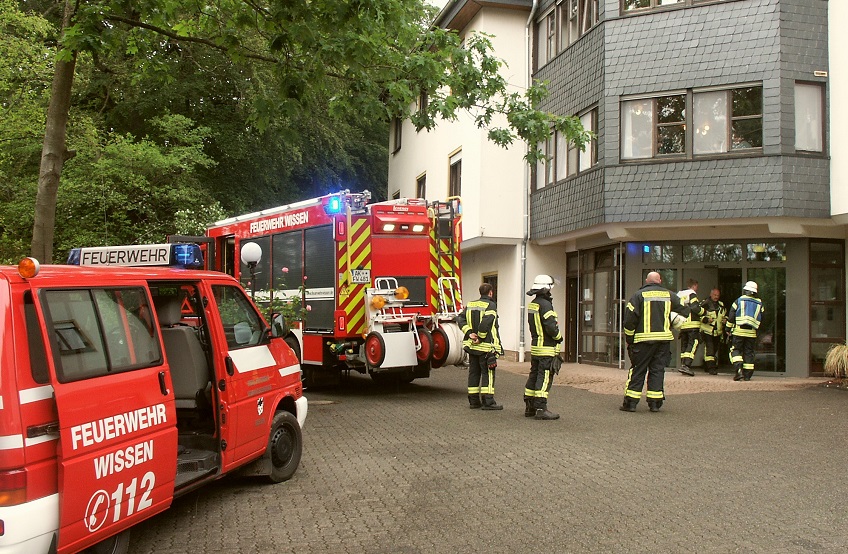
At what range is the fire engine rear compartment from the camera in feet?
17.8

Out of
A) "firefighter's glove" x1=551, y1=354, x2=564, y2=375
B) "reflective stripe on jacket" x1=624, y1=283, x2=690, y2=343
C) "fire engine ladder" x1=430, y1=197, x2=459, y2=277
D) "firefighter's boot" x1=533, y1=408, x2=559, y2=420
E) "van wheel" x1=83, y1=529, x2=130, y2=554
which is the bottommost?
"firefighter's boot" x1=533, y1=408, x2=559, y2=420

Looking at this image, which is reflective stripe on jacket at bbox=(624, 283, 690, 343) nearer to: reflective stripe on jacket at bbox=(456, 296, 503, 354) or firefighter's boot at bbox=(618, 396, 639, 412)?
firefighter's boot at bbox=(618, 396, 639, 412)

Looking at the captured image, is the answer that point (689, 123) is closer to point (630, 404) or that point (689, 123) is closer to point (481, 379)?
point (630, 404)

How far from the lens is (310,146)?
25.8 meters

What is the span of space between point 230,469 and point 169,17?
6276mm

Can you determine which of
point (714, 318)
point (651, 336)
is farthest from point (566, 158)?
point (651, 336)

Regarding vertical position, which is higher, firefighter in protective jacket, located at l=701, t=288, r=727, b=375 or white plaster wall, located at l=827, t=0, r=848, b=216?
white plaster wall, located at l=827, t=0, r=848, b=216

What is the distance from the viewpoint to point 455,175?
22172mm

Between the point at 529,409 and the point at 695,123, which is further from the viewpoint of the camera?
the point at 695,123

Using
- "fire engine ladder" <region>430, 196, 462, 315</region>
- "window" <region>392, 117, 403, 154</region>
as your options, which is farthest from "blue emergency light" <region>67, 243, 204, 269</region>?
"window" <region>392, 117, 403, 154</region>

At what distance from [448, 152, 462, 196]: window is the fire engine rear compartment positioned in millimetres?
16120

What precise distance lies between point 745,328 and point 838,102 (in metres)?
4.56

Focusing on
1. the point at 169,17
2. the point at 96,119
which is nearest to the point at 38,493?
the point at 169,17

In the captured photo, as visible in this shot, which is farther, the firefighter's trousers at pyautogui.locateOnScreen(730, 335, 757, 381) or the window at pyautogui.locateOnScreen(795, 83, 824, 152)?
the window at pyautogui.locateOnScreen(795, 83, 824, 152)
